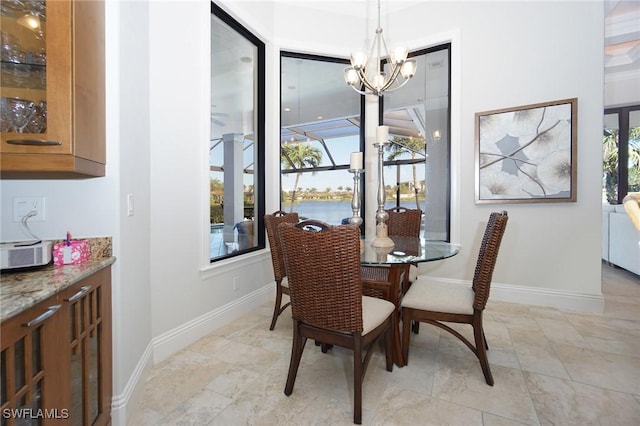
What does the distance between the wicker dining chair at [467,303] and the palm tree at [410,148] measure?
1975 millimetres

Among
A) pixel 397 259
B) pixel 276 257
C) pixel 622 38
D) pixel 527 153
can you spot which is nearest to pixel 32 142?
pixel 276 257

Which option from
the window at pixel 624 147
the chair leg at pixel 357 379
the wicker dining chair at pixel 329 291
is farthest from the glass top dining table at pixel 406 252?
the window at pixel 624 147

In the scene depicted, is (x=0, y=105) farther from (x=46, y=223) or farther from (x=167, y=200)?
(x=167, y=200)

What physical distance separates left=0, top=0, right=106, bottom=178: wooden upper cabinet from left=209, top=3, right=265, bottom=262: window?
1525 millimetres

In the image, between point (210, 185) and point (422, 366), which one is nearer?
point (422, 366)

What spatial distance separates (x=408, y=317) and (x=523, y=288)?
1.97 meters

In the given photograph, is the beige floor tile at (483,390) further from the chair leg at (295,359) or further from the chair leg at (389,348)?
the chair leg at (295,359)

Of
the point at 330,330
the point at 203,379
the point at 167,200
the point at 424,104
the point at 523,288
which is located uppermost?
the point at 424,104

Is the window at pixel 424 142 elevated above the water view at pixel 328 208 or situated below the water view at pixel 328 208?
above

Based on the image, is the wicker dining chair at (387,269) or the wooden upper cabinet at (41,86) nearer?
the wooden upper cabinet at (41,86)

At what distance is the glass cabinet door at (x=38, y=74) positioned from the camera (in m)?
1.14

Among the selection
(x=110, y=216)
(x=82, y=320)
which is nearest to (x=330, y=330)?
(x=82, y=320)

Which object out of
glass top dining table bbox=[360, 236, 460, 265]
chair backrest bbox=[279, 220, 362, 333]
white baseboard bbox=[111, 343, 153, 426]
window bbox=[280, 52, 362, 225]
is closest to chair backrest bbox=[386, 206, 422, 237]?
glass top dining table bbox=[360, 236, 460, 265]

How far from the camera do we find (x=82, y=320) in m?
1.19
